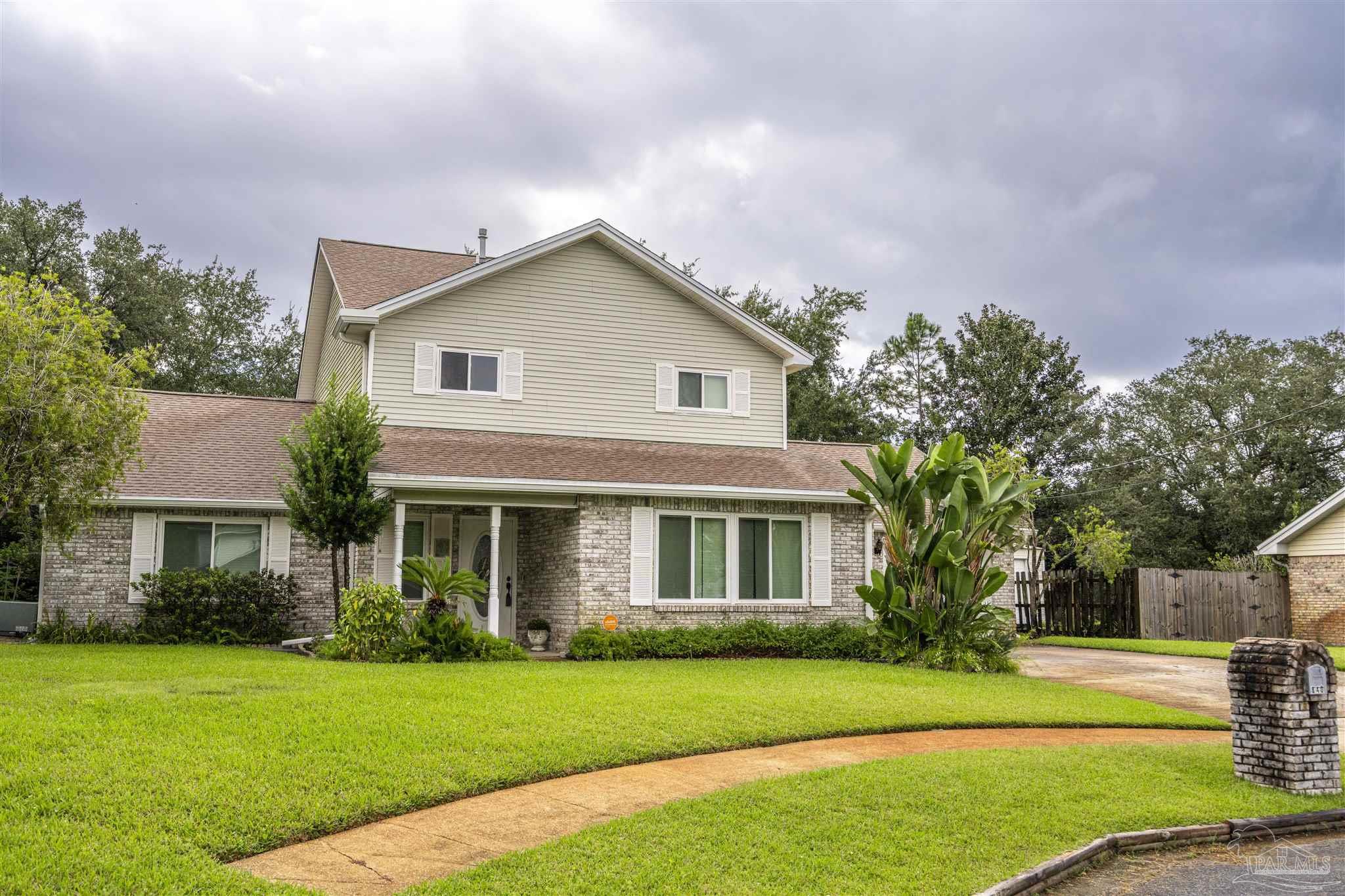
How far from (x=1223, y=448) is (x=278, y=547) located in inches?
1469

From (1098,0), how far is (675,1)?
604 centimetres

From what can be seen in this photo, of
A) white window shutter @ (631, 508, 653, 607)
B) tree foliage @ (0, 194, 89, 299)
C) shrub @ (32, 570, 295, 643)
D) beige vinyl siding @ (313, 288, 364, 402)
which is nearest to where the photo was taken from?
shrub @ (32, 570, 295, 643)

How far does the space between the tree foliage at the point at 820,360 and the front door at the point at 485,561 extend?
2058 centimetres

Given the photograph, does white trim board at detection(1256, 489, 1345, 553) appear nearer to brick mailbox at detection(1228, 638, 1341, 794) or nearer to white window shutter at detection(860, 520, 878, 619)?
white window shutter at detection(860, 520, 878, 619)

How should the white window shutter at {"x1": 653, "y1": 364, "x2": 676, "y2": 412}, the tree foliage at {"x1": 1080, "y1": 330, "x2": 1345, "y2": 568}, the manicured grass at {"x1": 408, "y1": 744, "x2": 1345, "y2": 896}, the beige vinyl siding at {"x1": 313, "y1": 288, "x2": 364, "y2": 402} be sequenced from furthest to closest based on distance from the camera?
the tree foliage at {"x1": 1080, "y1": 330, "x2": 1345, "y2": 568}
the white window shutter at {"x1": 653, "y1": 364, "x2": 676, "y2": 412}
the beige vinyl siding at {"x1": 313, "y1": 288, "x2": 364, "y2": 402}
the manicured grass at {"x1": 408, "y1": 744, "x2": 1345, "y2": 896}

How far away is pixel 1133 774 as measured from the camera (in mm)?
Result: 8484

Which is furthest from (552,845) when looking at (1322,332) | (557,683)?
(1322,332)

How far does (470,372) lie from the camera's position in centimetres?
1864

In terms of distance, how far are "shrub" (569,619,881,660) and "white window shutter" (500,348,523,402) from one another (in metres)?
4.83

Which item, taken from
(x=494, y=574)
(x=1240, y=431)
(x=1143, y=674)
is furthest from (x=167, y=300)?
(x=1240, y=431)

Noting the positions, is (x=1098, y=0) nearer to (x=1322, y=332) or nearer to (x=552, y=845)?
(x=552, y=845)

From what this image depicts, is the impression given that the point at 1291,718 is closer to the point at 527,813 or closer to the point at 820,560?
the point at 527,813

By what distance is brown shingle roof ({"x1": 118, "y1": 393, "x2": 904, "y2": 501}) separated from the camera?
55.3 ft

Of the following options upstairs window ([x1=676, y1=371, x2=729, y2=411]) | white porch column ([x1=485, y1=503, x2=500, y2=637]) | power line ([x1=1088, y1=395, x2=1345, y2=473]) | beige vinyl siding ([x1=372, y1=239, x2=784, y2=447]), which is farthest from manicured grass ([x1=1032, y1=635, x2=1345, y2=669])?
power line ([x1=1088, y1=395, x2=1345, y2=473])
